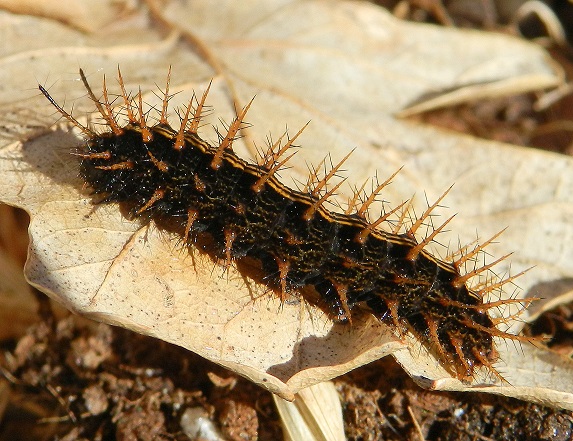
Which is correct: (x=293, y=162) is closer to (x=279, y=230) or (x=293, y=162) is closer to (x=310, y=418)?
(x=279, y=230)

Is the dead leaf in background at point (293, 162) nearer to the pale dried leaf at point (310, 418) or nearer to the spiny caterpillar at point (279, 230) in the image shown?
the spiny caterpillar at point (279, 230)

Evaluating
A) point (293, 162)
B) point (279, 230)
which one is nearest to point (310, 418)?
point (279, 230)

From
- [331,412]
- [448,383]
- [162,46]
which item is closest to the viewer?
[448,383]

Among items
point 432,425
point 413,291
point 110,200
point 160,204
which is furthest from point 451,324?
point 110,200

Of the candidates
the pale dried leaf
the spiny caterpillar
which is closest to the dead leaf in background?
the spiny caterpillar

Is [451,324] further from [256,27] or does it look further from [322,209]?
[256,27]

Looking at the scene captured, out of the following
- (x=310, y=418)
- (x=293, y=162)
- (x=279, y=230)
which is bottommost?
(x=310, y=418)
